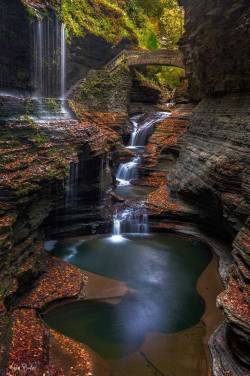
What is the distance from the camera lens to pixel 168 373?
9789 mm

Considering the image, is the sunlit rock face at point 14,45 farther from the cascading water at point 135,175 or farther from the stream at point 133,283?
the stream at point 133,283

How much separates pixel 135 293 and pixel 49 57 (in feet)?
68.3

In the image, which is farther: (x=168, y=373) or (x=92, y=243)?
(x=92, y=243)

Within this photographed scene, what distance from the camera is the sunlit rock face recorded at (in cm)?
2317

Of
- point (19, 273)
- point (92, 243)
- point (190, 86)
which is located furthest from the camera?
point (190, 86)

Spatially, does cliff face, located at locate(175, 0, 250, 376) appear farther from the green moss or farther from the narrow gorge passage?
the green moss

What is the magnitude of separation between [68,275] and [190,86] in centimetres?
1767

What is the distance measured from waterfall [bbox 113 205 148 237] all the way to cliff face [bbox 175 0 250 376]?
2.80 meters

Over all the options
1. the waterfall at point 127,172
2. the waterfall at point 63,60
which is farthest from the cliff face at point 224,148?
the waterfall at point 63,60

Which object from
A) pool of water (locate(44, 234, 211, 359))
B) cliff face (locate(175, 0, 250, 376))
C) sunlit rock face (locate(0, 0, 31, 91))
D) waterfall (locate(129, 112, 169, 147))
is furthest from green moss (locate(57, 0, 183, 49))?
pool of water (locate(44, 234, 211, 359))

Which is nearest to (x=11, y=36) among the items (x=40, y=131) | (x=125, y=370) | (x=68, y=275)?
(x=40, y=131)

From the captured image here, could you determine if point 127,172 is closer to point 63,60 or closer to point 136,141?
point 136,141

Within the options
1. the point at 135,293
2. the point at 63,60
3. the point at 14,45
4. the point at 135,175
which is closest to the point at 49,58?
the point at 63,60

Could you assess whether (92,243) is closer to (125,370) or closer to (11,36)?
(125,370)
